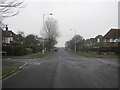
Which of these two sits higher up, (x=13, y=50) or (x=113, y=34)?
(x=113, y=34)

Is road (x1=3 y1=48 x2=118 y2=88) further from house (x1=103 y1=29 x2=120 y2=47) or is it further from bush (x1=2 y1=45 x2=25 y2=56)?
house (x1=103 y1=29 x2=120 y2=47)

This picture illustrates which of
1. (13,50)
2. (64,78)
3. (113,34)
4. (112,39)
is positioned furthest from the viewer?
(113,34)

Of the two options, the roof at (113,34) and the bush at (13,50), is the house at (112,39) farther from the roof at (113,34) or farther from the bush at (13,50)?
the bush at (13,50)

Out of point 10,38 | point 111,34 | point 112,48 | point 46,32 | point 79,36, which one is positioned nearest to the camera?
point 112,48

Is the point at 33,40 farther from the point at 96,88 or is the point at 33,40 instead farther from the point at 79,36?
the point at 96,88

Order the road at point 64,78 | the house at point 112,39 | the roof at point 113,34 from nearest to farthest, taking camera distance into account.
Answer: the road at point 64,78, the house at point 112,39, the roof at point 113,34

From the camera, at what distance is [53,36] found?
79188 millimetres

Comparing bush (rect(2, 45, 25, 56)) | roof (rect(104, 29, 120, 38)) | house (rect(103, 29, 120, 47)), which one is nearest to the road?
bush (rect(2, 45, 25, 56))

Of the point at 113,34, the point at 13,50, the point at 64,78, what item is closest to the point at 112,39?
the point at 113,34

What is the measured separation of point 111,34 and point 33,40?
49.7 meters

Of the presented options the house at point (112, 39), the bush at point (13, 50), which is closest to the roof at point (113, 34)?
the house at point (112, 39)

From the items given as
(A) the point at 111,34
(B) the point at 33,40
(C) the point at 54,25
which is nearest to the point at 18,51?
(A) the point at 111,34

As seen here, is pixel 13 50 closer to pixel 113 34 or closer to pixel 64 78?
pixel 64 78

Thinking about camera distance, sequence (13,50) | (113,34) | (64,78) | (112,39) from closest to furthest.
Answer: (64,78) < (13,50) < (112,39) < (113,34)
